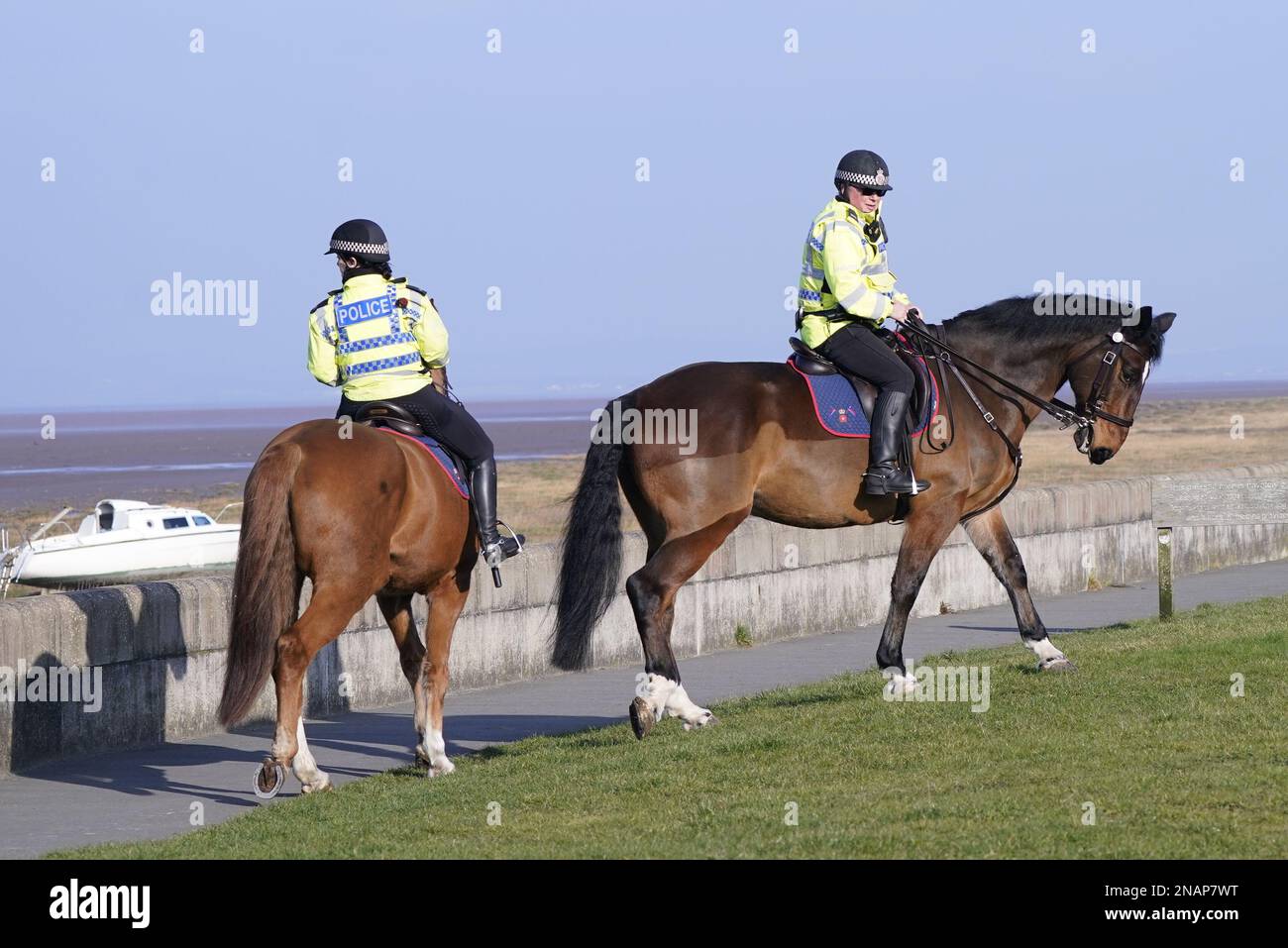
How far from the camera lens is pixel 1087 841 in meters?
7.12

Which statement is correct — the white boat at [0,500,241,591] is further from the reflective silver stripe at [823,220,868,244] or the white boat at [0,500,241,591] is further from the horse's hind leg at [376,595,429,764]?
the reflective silver stripe at [823,220,868,244]

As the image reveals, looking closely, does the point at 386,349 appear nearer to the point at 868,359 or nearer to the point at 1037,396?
the point at 868,359

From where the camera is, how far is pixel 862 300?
11.2 m

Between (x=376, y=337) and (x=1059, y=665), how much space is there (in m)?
4.82

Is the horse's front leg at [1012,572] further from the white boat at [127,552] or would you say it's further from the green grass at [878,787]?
the white boat at [127,552]

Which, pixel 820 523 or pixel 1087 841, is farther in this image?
pixel 820 523

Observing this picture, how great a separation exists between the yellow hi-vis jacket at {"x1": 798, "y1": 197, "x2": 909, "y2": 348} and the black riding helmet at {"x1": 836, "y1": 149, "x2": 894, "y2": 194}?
164mm

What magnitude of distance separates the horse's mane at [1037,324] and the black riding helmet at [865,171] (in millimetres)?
1354

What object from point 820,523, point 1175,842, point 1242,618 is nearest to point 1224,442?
point 1242,618

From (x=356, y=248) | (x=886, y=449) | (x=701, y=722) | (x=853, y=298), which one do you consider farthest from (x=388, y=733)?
(x=853, y=298)

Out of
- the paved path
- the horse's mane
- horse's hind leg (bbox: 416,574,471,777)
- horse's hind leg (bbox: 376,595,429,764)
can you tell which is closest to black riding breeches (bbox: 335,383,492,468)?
horse's hind leg (bbox: 416,574,471,777)
